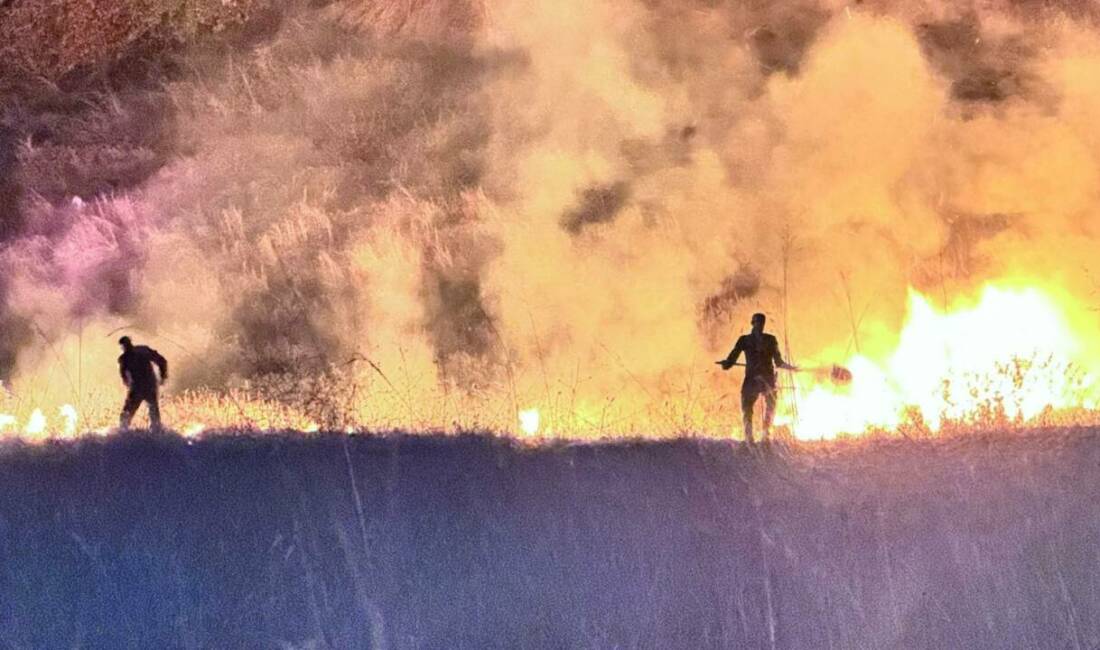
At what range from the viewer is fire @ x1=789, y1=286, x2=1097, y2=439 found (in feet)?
16.6

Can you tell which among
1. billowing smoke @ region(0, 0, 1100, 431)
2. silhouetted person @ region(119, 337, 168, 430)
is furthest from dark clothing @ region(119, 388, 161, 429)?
billowing smoke @ region(0, 0, 1100, 431)

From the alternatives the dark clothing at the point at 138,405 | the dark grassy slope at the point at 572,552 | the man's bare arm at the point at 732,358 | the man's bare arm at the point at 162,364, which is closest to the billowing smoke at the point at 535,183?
the man's bare arm at the point at 162,364

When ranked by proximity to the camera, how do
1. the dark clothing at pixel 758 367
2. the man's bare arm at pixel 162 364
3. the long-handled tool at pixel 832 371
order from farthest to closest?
the man's bare arm at pixel 162 364
the long-handled tool at pixel 832 371
the dark clothing at pixel 758 367

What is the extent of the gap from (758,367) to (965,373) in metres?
0.94

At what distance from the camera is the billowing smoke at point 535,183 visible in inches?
239

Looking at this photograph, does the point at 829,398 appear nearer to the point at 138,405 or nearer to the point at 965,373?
the point at 965,373

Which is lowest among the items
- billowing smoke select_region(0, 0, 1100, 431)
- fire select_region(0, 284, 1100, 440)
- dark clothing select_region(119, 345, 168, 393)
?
fire select_region(0, 284, 1100, 440)

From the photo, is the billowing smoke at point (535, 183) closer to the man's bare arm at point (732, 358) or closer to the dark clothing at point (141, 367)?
the dark clothing at point (141, 367)

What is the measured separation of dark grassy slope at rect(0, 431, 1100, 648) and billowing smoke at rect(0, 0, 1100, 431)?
1.61 meters

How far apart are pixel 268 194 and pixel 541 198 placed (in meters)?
1.49

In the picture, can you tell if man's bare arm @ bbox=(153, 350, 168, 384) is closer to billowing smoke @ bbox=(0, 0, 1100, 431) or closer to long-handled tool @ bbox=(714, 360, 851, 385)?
billowing smoke @ bbox=(0, 0, 1100, 431)

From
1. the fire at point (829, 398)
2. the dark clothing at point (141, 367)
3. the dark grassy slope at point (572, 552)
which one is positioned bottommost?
the dark grassy slope at point (572, 552)

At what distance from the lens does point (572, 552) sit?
159 inches

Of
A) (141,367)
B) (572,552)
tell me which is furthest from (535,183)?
(572,552)
